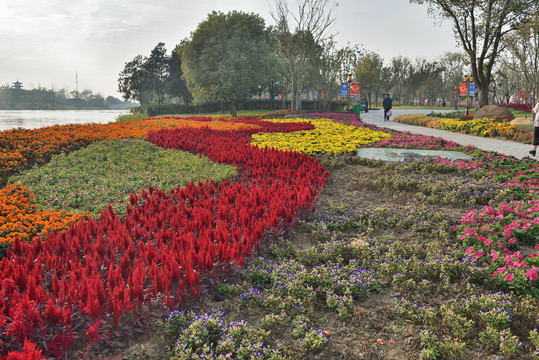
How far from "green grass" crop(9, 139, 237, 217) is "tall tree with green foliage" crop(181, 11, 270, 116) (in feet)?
66.5

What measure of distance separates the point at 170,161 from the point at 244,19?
28697 mm

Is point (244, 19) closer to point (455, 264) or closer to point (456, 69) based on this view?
point (455, 264)

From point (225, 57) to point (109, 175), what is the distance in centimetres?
2507

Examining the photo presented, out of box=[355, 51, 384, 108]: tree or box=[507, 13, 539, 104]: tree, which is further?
box=[355, 51, 384, 108]: tree

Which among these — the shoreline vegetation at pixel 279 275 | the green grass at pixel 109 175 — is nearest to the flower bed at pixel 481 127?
the shoreline vegetation at pixel 279 275

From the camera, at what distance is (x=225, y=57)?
99.9ft

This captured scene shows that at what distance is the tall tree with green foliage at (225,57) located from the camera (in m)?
29.6

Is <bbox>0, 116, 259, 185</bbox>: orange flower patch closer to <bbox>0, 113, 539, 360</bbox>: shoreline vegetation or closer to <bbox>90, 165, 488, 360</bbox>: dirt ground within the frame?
<bbox>0, 113, 539, 360</bbox>: shoreline vegetation

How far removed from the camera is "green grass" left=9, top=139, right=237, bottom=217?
5977mm

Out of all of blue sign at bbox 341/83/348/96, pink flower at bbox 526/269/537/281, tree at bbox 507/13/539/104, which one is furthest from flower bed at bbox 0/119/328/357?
blue sign at bbox 341/83/348/96

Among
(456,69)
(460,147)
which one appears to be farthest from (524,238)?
(456,69)

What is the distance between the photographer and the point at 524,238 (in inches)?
183

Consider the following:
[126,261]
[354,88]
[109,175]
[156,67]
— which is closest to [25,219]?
[126,261]

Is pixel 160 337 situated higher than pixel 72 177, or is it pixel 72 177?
pixel 72 177
